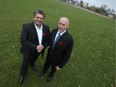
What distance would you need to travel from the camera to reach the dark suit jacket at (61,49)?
419cm

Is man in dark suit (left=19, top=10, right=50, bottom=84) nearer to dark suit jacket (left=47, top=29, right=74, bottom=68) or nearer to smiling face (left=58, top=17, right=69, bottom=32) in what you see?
dark suit jacket (left=47, top=29, right=74, bottom=68)

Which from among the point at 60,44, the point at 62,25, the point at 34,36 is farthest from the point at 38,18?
the point at 60,44

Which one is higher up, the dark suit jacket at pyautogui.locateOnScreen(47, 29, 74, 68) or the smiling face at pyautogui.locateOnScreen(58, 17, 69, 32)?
the smiling face at pyautogui.locateOnScreen(58, 17, 69, 32)

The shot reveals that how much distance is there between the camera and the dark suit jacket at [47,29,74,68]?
165 inches

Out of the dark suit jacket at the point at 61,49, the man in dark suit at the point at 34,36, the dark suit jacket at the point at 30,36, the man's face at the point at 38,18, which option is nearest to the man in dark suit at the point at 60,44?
the dark suit jacket at the point at 61,49

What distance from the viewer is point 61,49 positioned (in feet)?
14.1

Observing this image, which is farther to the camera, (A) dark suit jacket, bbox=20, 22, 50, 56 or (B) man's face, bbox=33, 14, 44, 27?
(A) dark suit jacket, bbox=20, 22, 50, 56

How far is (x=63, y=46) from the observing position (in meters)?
4.24

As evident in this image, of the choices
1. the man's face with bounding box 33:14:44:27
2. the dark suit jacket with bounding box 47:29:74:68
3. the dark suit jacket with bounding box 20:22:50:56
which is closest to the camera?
the man's face with bounding box 33:14:44:27

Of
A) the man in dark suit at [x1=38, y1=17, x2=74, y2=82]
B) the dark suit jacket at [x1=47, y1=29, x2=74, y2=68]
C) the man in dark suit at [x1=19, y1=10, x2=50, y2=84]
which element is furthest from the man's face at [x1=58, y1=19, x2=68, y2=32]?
the man in dark suit at [x1=19, y1=10, x2=50, y2=84]

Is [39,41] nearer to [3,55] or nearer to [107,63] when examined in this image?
[3,55]

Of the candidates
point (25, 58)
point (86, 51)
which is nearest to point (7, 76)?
point (25, 58)

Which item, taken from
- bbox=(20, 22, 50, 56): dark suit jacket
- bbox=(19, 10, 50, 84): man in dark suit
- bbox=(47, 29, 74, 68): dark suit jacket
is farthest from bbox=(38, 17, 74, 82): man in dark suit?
bbox=(20, 22, 50, 56): dark suit jacket

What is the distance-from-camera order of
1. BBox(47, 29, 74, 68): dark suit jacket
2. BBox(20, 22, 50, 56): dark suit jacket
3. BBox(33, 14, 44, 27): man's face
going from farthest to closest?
BBox(47, 29, 74, 68): dark suit jacket < BBox(20, 22, 50, 56): dark suit jacket < BBox(33, 14, 44, 27): man's face
